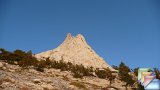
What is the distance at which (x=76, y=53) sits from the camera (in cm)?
7669

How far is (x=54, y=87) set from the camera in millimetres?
28203

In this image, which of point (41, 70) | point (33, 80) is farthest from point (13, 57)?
point (33, 80)

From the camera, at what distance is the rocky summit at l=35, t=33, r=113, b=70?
71.7m

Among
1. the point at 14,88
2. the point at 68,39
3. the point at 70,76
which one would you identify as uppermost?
the point at 68,39

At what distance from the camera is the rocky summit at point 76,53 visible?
71688 mm

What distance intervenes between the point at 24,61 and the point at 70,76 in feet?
26.1

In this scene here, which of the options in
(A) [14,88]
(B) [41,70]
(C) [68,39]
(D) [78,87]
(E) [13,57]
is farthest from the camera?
(C) [68,39]

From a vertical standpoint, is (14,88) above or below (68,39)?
below

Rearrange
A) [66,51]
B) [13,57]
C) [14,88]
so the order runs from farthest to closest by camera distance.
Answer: [66,51]
[13,57]
[14,88]

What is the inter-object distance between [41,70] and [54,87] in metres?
9.19

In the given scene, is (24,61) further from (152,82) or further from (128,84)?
(152,82)

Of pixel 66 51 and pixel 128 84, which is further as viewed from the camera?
pixel 66 51

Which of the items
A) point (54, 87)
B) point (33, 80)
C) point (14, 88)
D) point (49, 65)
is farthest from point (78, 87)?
point (49, 65)

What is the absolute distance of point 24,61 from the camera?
39.0m
